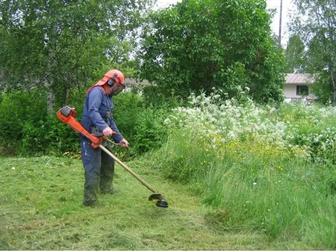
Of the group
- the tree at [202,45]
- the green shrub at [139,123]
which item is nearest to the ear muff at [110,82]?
the green shrub at [139,123]

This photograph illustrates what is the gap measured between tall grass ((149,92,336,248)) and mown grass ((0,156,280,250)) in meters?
0.23

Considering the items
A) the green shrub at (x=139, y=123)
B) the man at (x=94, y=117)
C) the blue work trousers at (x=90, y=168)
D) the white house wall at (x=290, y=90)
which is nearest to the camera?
the man at (x=94, y=117)

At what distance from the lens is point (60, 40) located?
1129 cm

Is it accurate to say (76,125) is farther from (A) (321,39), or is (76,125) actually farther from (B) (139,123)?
(A) (321,39)

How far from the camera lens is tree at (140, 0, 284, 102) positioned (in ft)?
45.2

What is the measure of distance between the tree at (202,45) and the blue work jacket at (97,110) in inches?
274

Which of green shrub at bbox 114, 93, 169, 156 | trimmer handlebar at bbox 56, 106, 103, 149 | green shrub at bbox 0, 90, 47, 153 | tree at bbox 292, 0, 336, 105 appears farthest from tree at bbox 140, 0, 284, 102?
tree at bbox 292, 0, 336, 105

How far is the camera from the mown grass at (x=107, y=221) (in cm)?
526

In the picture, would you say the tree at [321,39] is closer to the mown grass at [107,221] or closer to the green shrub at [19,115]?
the green shrub at [19,115]

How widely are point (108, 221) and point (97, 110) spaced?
1291 millimetres

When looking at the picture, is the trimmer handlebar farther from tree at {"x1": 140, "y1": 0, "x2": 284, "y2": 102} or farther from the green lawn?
tree at {"x1": 140, "y1": 0, "x2": 284, "y2": 102}

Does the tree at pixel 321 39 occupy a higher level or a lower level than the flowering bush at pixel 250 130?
higher

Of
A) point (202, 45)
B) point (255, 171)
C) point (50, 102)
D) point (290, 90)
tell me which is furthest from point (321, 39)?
point (290, 90)

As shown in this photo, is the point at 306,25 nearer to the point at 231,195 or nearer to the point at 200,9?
the point at 200,9
